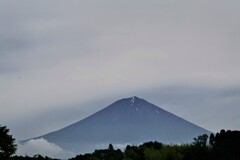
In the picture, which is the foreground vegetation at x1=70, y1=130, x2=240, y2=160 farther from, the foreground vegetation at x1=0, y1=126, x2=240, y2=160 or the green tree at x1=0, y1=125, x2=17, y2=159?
the green tree at x1=0, y1=125, x2=17, y2=159

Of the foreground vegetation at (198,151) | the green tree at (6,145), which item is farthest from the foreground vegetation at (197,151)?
the green tree at (6,145)

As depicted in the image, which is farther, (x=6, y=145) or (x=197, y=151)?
(x=197, y=151)

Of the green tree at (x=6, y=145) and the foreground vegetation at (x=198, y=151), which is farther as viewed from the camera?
the foreground vegetation at (x=198, y=151)

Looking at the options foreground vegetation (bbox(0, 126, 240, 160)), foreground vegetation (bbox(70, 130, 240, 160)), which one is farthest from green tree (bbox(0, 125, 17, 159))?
foreground vegetation (bbox(70, 130, 240, 160))

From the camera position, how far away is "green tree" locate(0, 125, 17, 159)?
2003 inches

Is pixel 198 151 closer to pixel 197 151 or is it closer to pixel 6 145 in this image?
pixel 197 151

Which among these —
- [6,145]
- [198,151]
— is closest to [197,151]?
[198,151]

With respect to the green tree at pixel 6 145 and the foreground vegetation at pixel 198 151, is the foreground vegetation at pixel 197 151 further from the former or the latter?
the green tree at pixel 6 145

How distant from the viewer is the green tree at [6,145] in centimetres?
5089

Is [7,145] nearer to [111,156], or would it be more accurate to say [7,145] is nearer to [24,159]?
[24,159]

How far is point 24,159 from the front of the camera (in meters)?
84.2

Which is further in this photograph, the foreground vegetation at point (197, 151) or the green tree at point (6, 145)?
the foreground vegetation at point (197, 151)

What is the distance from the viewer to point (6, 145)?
51.4 m

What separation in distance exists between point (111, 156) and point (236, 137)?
23.5 meters
